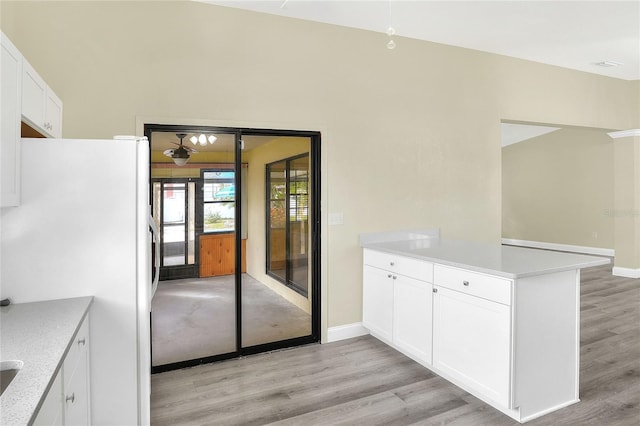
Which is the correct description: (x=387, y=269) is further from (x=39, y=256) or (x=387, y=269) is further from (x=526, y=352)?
(x=39, y=256)

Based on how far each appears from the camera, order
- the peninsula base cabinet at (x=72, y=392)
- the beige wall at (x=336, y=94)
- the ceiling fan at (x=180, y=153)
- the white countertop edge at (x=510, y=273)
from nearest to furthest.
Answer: the peninsula base cabinet at (x=72, y=392), the white countertop edge at (x=510, y=273), the beige wall at (x=336, y=94), the ceiling fan at (x=180, y=153)

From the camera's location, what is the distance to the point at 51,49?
2.90 meters

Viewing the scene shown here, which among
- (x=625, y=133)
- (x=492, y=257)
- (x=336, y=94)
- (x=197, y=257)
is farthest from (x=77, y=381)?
(x=625, y=133)

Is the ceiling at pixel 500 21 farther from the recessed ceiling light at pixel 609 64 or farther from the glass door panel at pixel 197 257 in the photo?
the glass door panel at pixel 197 257

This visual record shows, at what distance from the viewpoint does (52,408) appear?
4.47 ft

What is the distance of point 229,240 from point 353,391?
163 centimetres

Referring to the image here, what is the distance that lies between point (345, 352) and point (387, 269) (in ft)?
2.78

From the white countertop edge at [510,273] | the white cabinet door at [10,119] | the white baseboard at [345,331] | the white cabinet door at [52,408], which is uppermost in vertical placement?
the white cabinet door at [10,119]

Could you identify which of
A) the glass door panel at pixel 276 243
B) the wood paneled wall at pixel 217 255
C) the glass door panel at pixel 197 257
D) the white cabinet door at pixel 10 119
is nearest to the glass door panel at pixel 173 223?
the glass door panel at pixel 197 257

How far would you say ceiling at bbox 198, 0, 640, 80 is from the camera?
3.45 meters

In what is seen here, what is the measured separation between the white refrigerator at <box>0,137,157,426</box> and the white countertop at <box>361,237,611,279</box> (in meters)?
2.03

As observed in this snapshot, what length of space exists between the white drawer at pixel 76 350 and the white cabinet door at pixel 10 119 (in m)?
0.67

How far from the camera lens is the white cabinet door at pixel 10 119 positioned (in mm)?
1689

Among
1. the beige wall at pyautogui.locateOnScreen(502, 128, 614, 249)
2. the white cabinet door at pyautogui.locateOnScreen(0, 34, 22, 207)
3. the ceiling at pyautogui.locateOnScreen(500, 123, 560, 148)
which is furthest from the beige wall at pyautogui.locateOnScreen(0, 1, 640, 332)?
the ceiling at pyautogui.locateOnScreen(500, 123, 560, 148)
